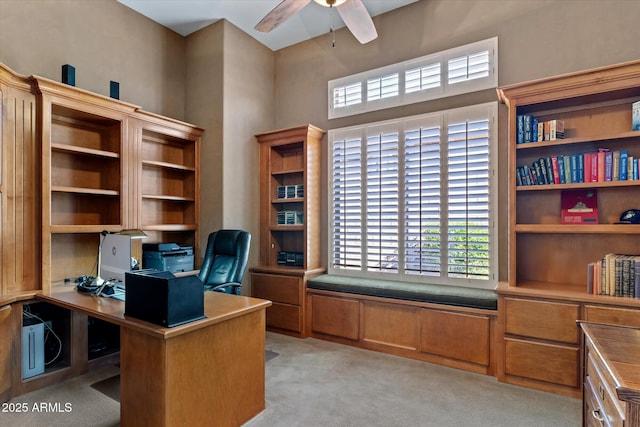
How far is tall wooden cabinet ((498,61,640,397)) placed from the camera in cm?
255

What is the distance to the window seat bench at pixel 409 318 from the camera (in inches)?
117

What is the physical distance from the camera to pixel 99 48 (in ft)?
11.7

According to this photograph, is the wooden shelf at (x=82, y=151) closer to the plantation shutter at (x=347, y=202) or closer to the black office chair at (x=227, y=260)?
the black office chair at (x=227, y=260)

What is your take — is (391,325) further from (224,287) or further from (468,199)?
(224,287)

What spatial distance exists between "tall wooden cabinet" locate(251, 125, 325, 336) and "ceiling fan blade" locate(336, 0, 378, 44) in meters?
1.33

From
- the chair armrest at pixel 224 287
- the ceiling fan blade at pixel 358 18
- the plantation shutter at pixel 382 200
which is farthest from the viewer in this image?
the plantation shutter at pixel 382 200

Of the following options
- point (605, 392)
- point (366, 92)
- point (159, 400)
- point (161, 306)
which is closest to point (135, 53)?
point (366, 92)

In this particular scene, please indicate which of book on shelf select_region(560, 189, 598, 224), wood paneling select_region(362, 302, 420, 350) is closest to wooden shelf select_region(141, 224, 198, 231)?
wood paneling select_region(362, 302, 420, 350)

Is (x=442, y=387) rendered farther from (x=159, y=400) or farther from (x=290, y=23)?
(x=290, y=23)

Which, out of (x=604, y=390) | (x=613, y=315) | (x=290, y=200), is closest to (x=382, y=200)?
(x=290, y=200)

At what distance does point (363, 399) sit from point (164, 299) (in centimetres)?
167

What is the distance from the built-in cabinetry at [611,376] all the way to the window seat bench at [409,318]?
1.24 m

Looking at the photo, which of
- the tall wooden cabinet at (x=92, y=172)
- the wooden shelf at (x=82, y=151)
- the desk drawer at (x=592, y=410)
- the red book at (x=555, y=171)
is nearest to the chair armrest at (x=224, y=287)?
the tall wooden cabinet at (x=92, y=172)

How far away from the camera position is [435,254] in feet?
11.4
